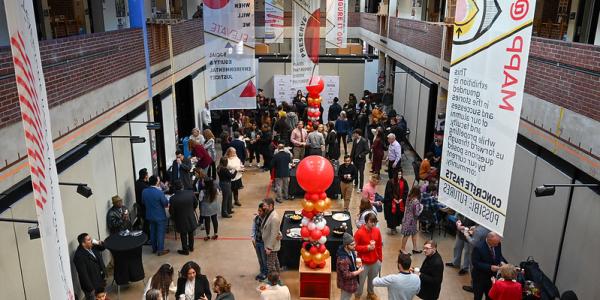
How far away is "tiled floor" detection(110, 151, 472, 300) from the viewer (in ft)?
27.6

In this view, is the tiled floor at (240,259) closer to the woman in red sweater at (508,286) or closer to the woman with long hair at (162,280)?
the woman with long hair at (162,280)

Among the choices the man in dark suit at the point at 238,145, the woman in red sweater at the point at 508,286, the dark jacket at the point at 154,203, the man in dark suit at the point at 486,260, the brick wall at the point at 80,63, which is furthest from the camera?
the man in dark suit at the point at 238,145

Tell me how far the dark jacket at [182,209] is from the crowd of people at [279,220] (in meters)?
0.02

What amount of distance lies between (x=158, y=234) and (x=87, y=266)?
7.66 feet

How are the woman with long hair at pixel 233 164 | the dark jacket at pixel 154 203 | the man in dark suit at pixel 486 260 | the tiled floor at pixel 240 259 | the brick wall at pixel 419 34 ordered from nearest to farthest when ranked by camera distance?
1. the man in dark suit at pixel 486 260
2. the tiled floor at pixel 240 259
3. the dark jacket at pixel 154 203
4. the woman with long hair at pixel 233 164
5. the brick wall at pixel 419 34

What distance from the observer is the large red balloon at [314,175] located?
7848 mm

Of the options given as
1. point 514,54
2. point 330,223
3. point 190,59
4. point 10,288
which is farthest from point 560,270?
point 190,59

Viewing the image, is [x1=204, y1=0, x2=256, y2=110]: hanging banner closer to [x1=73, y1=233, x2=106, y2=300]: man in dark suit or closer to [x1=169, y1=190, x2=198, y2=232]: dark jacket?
[x1=169, y1=190, x2=198, y2=232]: dark jacket

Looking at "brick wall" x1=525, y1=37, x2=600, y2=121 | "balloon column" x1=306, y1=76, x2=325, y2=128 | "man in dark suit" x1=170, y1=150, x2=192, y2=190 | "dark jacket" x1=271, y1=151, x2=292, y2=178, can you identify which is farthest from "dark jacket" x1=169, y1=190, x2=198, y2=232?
"brick wall" x1=525, y1=37, x2=600, y2=121

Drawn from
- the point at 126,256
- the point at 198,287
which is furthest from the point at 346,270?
the point at 126,256

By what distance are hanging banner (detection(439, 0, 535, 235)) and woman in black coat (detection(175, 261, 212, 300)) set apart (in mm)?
3363

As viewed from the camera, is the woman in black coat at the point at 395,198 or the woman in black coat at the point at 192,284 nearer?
the woman in black coat at the point at 192,284

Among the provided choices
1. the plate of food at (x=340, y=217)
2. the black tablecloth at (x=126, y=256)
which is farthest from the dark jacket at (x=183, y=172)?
the plate of food at (x=340, y=217)

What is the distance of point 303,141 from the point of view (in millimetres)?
13781
